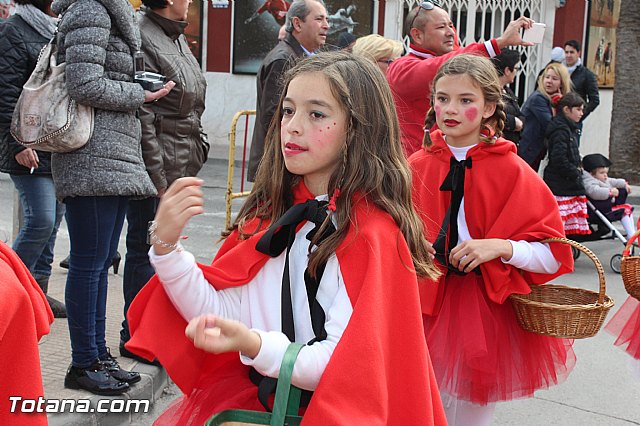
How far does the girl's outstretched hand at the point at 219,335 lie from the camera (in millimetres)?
2049

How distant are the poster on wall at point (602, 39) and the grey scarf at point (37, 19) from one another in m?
14.7

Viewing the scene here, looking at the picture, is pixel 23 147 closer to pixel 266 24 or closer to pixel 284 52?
pixel 284 52

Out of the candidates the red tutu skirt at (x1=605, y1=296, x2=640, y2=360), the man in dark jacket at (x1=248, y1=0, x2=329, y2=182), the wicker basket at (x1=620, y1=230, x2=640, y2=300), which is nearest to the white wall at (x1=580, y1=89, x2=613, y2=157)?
the man in dark jacket at (x1=248, y1=0, x2=329, y2=182)

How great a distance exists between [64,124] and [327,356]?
2.20m

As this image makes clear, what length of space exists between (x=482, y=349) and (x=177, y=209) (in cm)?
175

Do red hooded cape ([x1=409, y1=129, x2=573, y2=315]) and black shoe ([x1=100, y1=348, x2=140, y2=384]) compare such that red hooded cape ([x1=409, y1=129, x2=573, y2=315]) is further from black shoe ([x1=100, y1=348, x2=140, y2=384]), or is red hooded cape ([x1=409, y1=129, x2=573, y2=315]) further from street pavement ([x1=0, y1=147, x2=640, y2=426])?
black shoe ([x1=100, y1=348, x2=140, y2=384])

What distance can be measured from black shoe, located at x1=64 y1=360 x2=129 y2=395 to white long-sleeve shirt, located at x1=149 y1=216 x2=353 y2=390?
1.91m

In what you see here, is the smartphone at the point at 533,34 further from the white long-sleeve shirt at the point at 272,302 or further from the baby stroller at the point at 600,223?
the baby stroller at the point at 600,223

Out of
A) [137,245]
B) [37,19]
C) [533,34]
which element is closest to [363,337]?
[137,245]

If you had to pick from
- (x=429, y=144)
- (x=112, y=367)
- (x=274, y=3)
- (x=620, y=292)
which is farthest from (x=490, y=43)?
(x=274, y=3)

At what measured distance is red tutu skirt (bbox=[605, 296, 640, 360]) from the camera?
14.0 feet

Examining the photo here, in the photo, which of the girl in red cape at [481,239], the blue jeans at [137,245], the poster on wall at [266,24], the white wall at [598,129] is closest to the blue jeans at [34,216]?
the blue jeans at [137,245]

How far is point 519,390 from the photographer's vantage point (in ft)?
12.3

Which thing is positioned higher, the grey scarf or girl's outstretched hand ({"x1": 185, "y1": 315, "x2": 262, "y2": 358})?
the grey scarf
